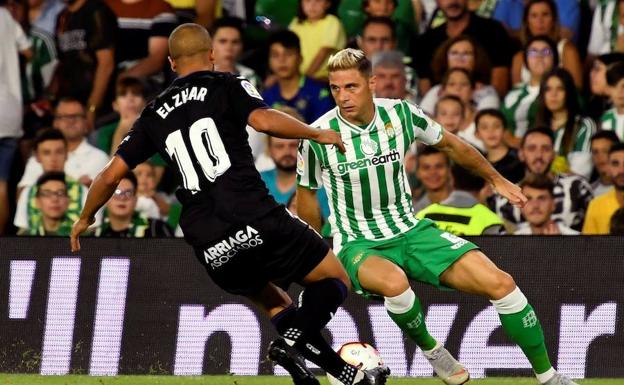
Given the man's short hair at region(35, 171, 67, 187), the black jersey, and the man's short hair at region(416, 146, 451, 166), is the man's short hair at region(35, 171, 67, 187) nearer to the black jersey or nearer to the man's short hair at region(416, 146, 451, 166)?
the man's short hair at region(416, 146, 451, 166)

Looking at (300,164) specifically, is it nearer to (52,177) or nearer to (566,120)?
(52,177)

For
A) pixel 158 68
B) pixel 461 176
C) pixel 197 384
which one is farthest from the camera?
pixel 158 68

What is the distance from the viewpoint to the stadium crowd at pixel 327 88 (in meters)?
12.3

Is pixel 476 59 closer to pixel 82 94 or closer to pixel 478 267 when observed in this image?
pixel 82 94

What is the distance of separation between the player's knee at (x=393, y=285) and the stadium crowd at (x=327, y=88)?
2.98 metres

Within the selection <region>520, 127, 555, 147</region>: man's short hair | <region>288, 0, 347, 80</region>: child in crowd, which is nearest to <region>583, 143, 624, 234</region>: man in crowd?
<region>520, 127, 555, 147</region>: man's short hair

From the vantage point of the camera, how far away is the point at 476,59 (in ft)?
43.4

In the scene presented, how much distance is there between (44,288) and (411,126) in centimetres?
299

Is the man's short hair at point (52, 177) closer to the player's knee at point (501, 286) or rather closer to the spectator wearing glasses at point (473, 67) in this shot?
the spectator wearing glasses at point (473, 67)

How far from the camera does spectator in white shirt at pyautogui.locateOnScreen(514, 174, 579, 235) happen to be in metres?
11.7

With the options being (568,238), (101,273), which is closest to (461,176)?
(568,238)

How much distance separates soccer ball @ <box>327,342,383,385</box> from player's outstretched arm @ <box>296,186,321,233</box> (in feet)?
2.47

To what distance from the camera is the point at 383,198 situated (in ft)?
28.6

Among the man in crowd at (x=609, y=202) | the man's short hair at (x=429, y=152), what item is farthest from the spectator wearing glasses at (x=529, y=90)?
the man in crowd at (x=609, y=202)
